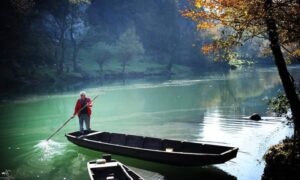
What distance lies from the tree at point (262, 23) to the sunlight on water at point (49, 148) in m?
13.4

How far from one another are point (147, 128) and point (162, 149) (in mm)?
11230

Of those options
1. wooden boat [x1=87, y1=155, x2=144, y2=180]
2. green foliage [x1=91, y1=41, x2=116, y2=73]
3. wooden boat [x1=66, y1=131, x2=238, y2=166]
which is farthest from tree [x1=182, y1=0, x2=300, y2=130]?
green foliage [x1=91, y1=41, x2=116, y2=73]

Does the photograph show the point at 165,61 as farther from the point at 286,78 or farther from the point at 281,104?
the point at 286,78

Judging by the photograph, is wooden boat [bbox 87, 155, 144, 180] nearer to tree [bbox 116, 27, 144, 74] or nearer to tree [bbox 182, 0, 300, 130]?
tree [bbox 182, 0, 300, 130]

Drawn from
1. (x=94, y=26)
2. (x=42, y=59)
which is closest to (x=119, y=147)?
(x=42, y=59)

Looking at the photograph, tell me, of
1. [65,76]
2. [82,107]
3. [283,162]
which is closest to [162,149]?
[82,107]

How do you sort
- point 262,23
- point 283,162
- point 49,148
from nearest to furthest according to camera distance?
point 262,23 → point 283,162 → point 49,148

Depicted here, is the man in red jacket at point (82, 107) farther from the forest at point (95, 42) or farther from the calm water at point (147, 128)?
the forest at point (95, 42)

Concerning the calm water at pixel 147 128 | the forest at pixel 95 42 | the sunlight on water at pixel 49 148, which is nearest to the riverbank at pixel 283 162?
the calm water at pixel 147 128

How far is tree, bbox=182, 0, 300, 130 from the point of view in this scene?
1307cm

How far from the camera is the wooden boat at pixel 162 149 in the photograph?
16453 millimetres

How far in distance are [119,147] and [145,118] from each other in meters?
17.0

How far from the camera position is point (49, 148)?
83.7 feet

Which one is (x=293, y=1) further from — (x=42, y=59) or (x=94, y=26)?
(x=94, y=26)
